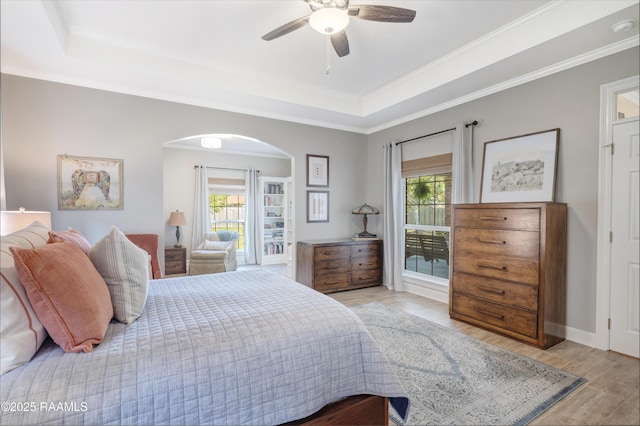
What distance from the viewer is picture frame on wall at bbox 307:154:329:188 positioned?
4.45 metres

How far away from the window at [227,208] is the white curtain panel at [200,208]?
0.60 ft

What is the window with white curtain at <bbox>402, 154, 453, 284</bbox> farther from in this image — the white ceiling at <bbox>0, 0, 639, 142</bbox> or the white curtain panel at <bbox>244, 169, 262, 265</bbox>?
the white curtain panel at <bbox>244, 169, 262, 265</bbox>

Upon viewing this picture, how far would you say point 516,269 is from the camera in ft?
8.57

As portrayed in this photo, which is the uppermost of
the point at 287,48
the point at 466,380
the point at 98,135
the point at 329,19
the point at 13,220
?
the point at 287,48

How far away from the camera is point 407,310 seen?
3439mm

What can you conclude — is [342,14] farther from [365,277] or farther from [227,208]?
[227,208]

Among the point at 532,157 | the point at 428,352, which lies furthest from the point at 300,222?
the point at 532,157

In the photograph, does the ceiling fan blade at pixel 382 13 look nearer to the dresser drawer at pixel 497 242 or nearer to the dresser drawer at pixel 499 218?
the dresser drawer at pixel 499 218

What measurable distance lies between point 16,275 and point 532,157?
364cm

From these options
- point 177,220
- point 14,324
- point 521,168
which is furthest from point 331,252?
point 14,324

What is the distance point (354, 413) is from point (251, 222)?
5576 millimetres

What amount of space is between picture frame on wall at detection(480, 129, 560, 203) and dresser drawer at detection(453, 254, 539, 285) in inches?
25.1

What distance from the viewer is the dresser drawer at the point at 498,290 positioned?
251 centimetres

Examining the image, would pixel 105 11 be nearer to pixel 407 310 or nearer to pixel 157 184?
pixel 157 184
